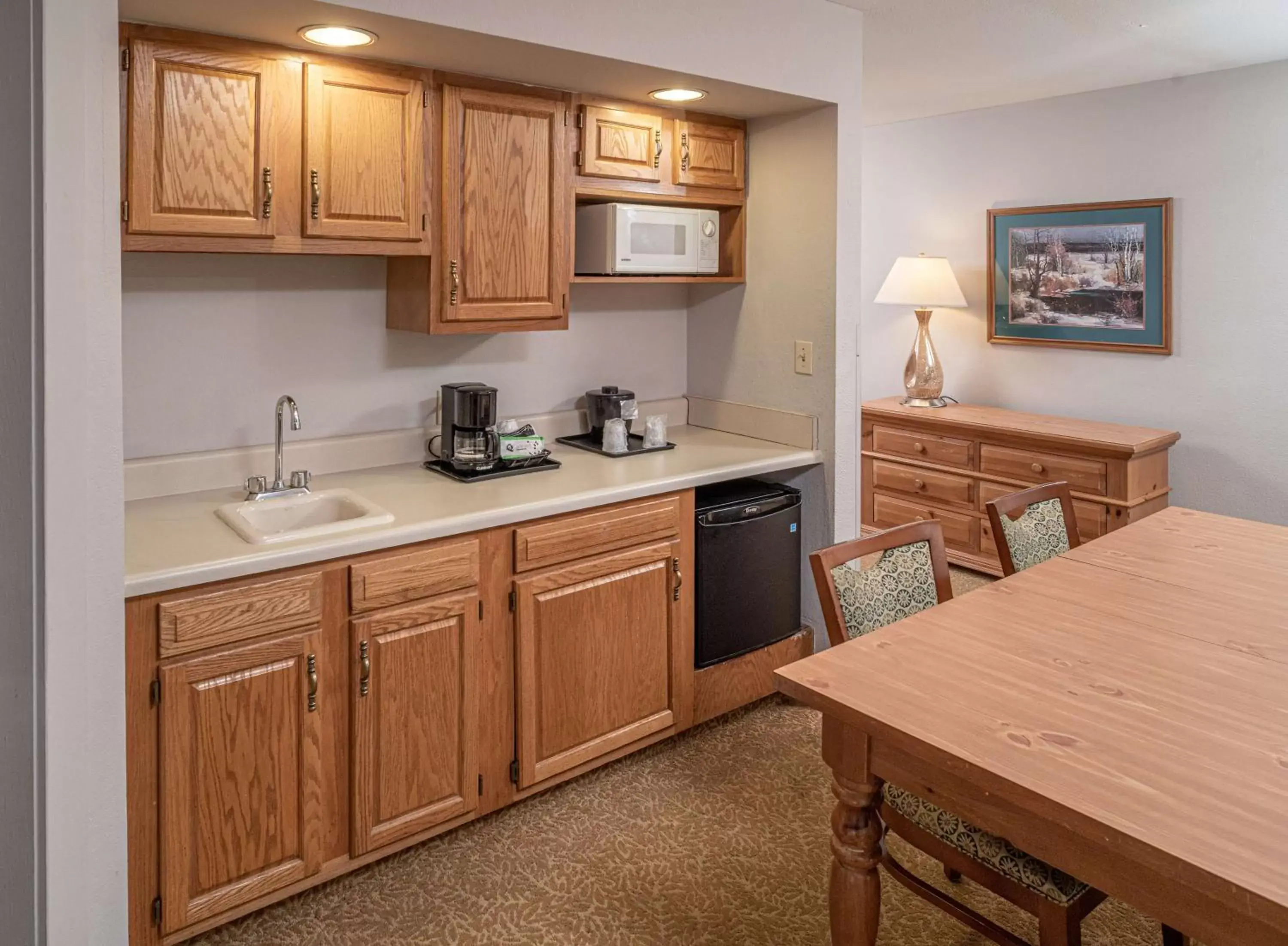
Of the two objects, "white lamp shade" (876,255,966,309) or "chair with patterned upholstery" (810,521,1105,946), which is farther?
"white lamp shade" (876,255,966,309)

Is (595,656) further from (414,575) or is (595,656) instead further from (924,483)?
(924,483)

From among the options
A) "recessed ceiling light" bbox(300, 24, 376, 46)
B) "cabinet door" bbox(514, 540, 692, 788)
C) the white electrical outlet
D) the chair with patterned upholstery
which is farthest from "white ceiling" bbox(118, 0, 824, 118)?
the chair with patterned upholstery

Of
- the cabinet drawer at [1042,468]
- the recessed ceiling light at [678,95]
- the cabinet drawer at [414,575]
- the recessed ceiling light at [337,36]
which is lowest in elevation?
the cabinet drawer at [414,575]

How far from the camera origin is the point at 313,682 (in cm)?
218

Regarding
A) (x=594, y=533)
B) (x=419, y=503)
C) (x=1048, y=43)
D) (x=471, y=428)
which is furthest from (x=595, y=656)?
(x=1048, y=43)

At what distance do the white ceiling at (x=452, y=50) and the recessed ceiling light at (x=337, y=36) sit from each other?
0.07 ft

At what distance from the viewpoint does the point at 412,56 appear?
2445mm

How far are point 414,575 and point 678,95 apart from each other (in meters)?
1.70

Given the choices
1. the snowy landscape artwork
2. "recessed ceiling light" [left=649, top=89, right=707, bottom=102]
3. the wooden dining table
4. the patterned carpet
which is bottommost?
the patterned carpet

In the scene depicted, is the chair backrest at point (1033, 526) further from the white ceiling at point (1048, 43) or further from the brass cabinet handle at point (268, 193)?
the brass cabinet handle at point (268, 193)

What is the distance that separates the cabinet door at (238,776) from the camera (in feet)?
6.60

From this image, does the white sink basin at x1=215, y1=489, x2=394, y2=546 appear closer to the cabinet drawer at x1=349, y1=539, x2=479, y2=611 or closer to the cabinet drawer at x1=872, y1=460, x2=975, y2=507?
the cabinet drawer at x1=349, y1=539, x2=479, y2=611

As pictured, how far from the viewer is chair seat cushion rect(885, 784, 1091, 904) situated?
1604 mm

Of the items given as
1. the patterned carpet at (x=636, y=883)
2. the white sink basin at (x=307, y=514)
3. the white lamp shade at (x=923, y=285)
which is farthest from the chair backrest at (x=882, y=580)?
the white lamp shade at (x=923, y=285)
